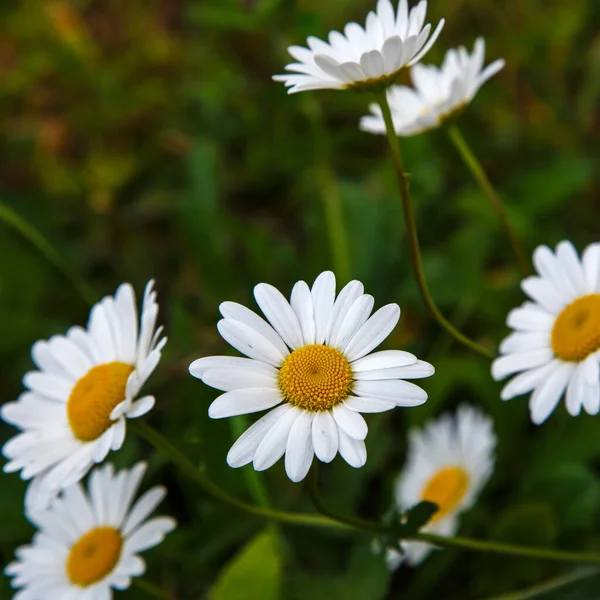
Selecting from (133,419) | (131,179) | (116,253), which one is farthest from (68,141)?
(133,419)

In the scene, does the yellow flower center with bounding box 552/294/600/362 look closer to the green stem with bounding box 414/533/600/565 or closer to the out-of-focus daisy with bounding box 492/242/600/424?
the out-of-focus daisy with bounding box 492/242/600/424

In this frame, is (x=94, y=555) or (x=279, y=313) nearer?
(x=279, y=313)

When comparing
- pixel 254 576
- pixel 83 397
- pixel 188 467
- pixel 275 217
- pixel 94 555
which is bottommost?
pixel 254 576

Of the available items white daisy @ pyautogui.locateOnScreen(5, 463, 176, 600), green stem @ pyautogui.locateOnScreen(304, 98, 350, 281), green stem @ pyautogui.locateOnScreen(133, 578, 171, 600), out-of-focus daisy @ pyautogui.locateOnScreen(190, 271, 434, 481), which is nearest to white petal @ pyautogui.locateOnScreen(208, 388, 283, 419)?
out-of-focus daisy @ pyautogui.locateOnScreen(190, 271, 434, 481)

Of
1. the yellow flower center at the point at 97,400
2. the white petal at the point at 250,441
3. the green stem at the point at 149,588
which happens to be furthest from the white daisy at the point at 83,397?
the green stem at the point at 149,588

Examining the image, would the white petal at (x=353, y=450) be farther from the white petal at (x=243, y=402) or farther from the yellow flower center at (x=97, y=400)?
the yellow flower center at (x=97, y=400)

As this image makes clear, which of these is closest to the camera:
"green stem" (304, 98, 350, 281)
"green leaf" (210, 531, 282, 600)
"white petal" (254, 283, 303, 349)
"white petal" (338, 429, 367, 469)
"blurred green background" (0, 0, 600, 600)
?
"white petal" (338, 429, 367, 469)

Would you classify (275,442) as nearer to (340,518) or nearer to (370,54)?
(340,518)

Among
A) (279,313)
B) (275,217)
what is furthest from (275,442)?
(275,217)
